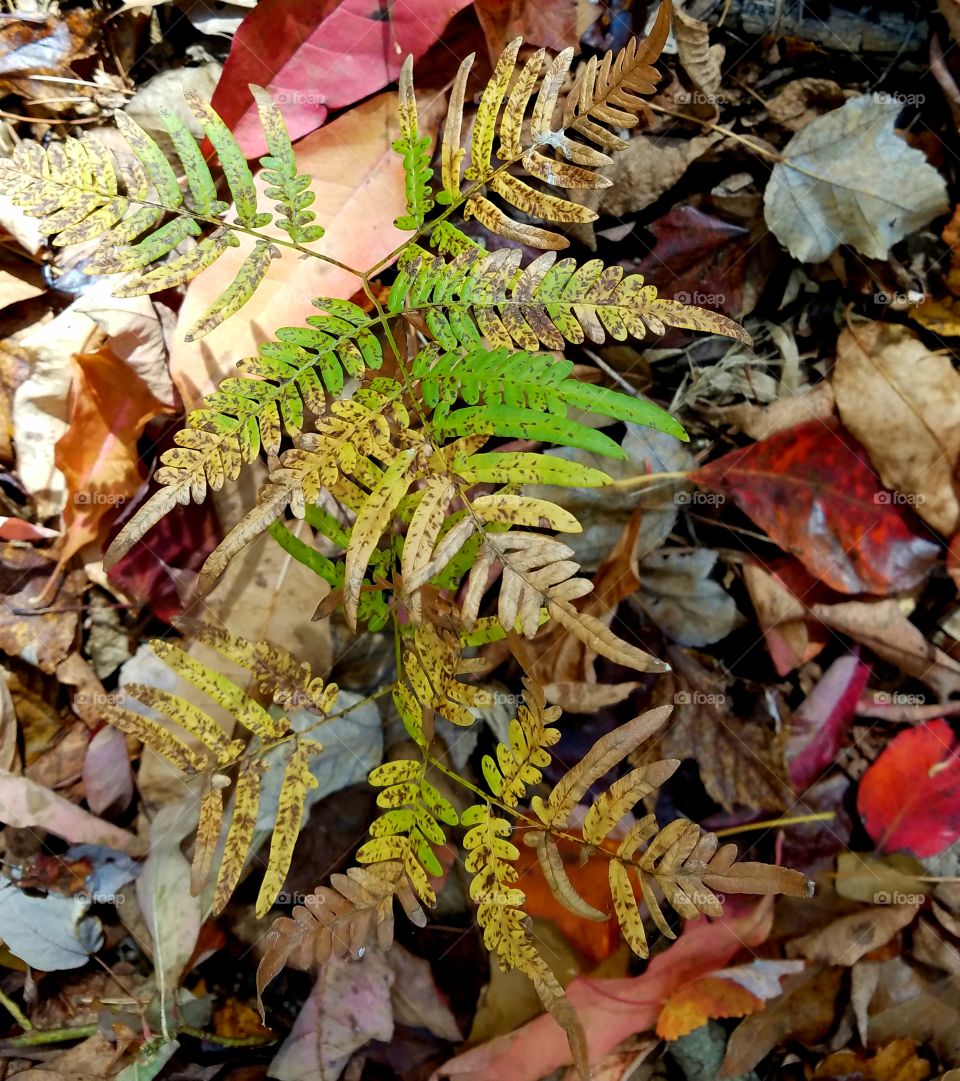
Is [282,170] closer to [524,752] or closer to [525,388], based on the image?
[525,388]

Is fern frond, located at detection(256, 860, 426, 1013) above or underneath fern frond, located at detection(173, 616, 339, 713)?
underneath

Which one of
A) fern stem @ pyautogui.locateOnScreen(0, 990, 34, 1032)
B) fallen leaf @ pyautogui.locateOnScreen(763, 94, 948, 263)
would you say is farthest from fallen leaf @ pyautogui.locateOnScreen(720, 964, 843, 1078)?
fallen leaf @ pyautogui.locateOnScreen(763, 94, 948, 263)

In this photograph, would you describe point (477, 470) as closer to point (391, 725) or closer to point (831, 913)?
point (391, 725)

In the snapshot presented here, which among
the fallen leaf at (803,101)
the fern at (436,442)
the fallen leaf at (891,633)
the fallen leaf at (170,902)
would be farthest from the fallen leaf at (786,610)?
the fallen leaf at (170,902)

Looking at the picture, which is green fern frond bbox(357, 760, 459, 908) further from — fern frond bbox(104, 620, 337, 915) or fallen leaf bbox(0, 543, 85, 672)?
fallen leaf bbox(0, 543, 85, 672)

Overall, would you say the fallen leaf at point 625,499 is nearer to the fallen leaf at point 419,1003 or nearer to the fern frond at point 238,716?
the fern frond at point 238,716

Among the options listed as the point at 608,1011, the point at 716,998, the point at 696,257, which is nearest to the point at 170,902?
the point at 608,1011

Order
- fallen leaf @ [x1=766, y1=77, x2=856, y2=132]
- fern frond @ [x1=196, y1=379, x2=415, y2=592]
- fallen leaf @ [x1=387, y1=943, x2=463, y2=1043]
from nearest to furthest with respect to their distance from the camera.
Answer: fern frond @ [x1=196, y1=379, x2=415, y2=592], fallen leaf @ [x1=387, y1=943, x2=463, y2=1043], fallen leaf @ [x1=766, y1=77, x2=856, y2=132]

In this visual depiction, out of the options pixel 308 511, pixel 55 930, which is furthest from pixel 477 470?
pixel 55 930
